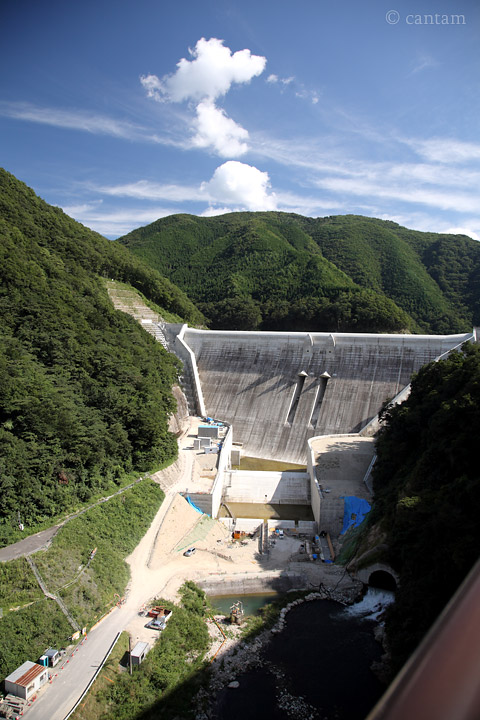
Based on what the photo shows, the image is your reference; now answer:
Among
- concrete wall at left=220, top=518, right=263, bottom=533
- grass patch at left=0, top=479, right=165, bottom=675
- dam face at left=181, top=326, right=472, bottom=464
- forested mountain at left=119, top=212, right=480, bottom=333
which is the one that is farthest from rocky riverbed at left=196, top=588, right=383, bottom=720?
forested mountain at left=119, top=212, right=480, bottom=333

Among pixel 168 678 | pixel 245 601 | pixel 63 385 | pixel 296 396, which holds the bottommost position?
pixel 245 601

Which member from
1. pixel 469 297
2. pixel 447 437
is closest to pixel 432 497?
pixel 447 437

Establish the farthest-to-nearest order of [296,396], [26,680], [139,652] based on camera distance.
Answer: [296,396] < [139,652] < [26,680]

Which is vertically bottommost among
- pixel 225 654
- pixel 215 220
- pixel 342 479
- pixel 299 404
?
pixel 225 654

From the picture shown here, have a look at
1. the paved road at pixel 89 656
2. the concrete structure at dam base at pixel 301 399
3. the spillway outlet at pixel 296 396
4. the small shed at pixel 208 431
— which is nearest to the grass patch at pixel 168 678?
the paved road at pixel 89 656

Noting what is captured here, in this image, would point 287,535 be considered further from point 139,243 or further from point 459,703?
point 139,243

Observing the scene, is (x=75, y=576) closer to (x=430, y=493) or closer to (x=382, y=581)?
(x=382, y=581)

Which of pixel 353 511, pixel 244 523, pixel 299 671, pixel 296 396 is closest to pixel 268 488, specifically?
pixel 244 523
